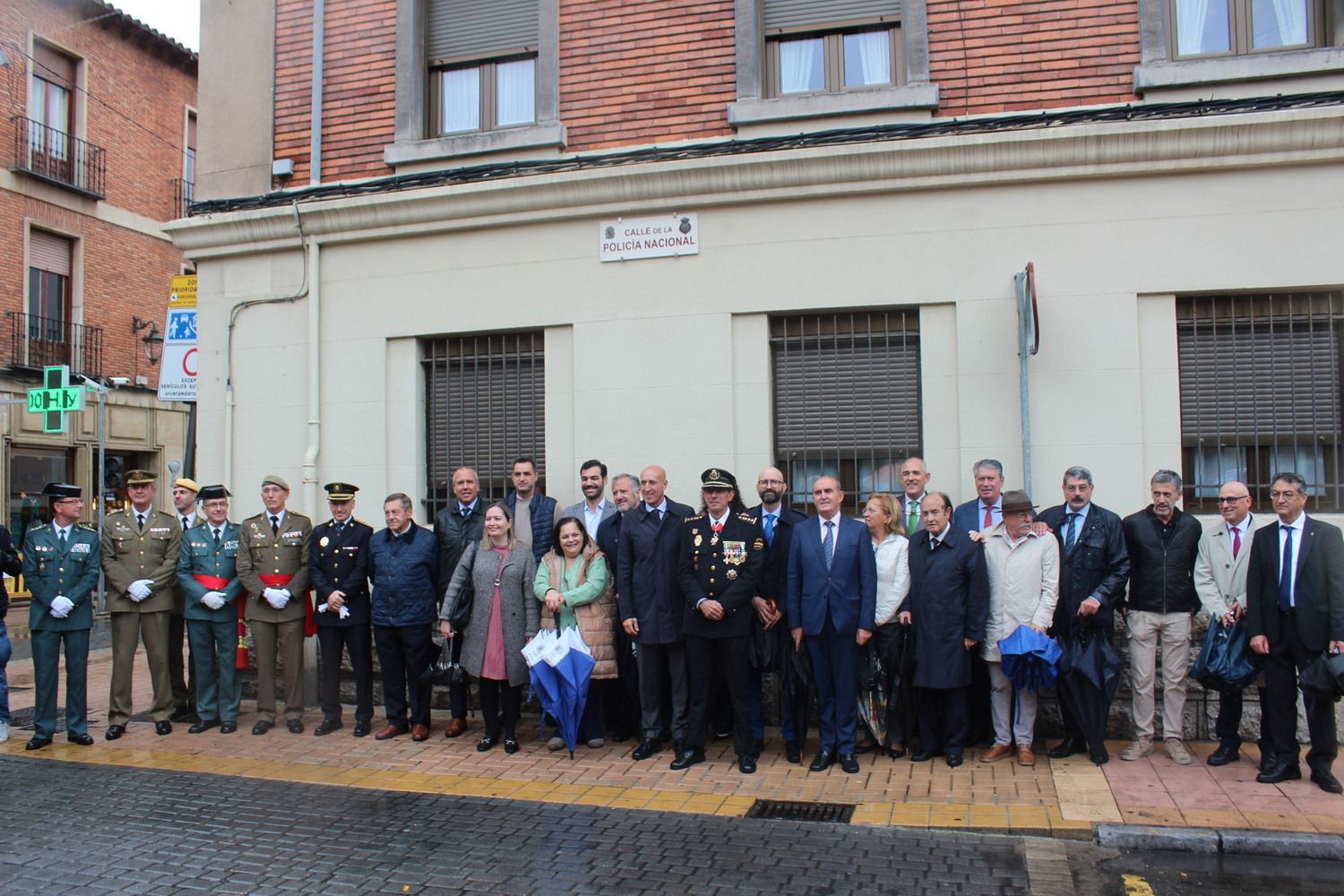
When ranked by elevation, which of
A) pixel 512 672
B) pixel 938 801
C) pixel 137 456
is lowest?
pixel 938 801

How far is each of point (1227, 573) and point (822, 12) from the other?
5561 mm

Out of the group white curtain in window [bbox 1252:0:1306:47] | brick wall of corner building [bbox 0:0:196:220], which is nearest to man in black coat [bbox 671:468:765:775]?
white curtain in window [bbox 1252:0:1306:47]

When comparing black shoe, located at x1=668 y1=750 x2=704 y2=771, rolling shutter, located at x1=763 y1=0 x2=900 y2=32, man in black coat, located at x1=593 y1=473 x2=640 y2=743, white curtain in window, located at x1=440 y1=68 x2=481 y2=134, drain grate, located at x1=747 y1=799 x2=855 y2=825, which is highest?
rolling shutter, located at x1=763 y1=0 x2=900 y2=32

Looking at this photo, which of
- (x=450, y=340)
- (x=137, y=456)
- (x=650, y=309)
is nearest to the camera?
(x=650, y=309)

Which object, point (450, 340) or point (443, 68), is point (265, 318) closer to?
point (450, 340)

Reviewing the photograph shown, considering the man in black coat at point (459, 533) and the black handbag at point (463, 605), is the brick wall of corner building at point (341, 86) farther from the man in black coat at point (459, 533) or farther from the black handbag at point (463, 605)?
the black handbag at point (463, 605)

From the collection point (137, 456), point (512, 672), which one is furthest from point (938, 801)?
point (137, 456)

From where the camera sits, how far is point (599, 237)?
920cm

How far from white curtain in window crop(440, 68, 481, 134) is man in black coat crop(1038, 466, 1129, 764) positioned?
6.39 metres

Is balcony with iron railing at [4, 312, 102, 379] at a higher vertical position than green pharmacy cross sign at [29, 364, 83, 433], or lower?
higher

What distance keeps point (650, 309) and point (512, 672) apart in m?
3.31

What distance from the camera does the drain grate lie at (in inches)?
237

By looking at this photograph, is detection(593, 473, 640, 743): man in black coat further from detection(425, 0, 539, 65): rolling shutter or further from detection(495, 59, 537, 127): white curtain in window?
detection(425, 0, 539, 65): rolling shutter

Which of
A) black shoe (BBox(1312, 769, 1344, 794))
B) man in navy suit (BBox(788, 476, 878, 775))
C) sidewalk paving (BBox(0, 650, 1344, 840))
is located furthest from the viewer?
man in navy suit (BBox(788, 476, 878, 775))
